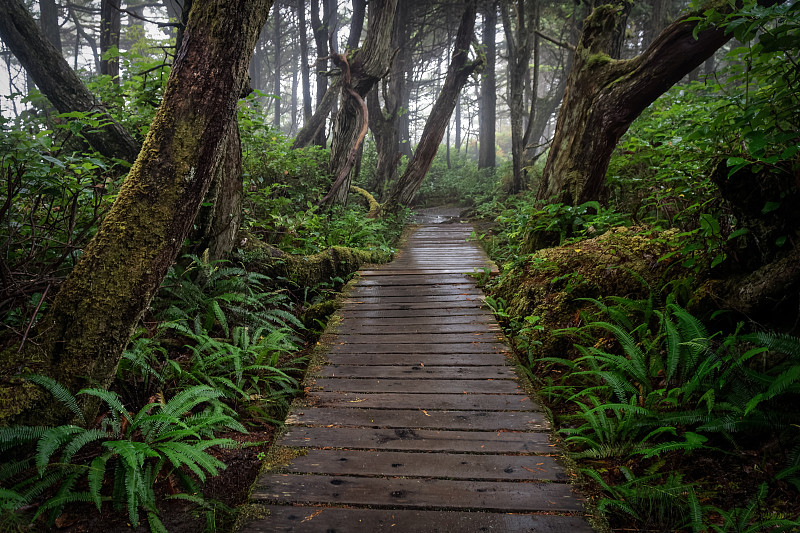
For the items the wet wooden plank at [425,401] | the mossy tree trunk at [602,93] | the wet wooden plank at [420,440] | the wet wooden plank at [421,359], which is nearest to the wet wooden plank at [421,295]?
the wet wooden plank at [421,359]

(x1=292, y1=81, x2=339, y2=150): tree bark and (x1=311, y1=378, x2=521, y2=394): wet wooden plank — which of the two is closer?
(x1=311, y1=378, x2=521, y2=394): wet wooden plank

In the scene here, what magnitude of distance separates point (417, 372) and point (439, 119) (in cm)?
1109

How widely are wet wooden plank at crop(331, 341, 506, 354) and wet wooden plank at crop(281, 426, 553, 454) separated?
1.35 metres

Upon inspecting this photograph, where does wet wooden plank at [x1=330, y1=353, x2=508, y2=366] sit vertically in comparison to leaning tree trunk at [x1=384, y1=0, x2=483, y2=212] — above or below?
below

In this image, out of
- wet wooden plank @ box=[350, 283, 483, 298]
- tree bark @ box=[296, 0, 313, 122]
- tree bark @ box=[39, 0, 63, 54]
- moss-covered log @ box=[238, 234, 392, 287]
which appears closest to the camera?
moss-covered log @ box=[238, 234, 392, 287]

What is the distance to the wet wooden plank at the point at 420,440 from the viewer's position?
2646 millimetres

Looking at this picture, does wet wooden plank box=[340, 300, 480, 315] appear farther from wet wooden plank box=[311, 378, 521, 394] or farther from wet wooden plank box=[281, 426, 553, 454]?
wet wooden plank box=[281, 426, 553, 454]

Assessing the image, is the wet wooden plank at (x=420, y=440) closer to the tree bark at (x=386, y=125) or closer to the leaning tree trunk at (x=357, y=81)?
the leaning tree trunk at (x=357, y=81)

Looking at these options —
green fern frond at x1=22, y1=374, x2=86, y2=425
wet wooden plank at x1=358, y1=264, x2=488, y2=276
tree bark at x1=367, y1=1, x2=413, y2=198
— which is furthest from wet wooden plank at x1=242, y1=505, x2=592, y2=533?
tree bark at x1=367, y1=1, x2=413, y2=198

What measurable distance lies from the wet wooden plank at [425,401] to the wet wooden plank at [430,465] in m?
0.58

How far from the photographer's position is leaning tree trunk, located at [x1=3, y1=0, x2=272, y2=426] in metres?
2.51

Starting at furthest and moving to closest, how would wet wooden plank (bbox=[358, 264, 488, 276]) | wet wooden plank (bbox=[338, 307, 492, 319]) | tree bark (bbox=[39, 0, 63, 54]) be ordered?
tree bark (bbox=[39, 0, 63, 54]), wet wooden plank (bbox=[358, 264, 488, 276]), wet wooden plank (bbox=[338, 307, 492, 319])

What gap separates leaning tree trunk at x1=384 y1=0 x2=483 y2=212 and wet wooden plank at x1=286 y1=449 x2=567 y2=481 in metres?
10.4

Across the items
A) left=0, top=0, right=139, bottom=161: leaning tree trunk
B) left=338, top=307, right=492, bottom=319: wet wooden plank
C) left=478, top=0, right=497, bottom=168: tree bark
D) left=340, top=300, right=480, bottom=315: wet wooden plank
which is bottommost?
left=338, top=307, right=492, bottom=319: wet wooden plank
